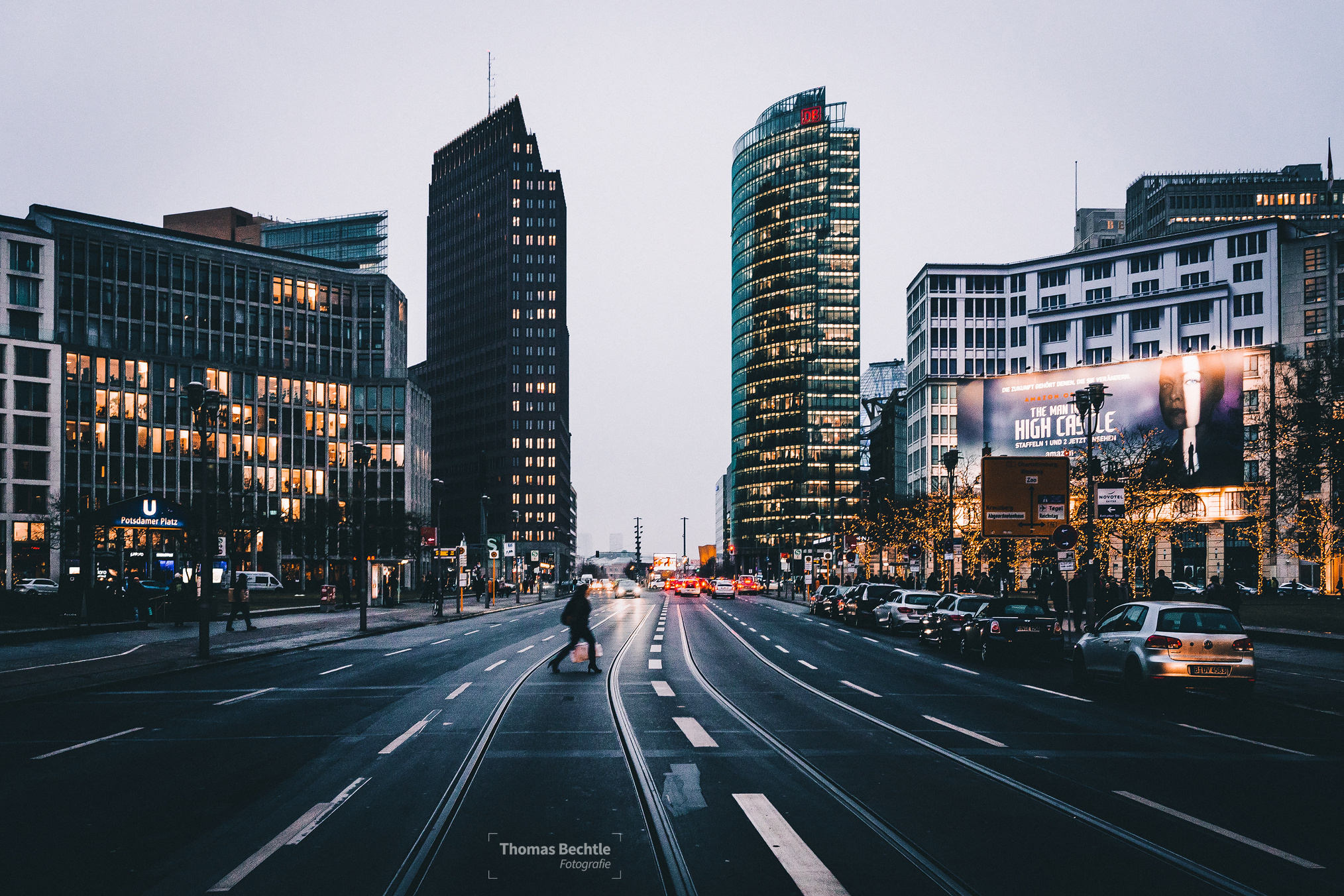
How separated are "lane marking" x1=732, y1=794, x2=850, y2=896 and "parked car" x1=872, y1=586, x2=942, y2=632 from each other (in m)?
27.6

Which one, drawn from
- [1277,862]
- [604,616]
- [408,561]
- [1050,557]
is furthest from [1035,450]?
[1277,862]

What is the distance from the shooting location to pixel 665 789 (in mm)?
9461

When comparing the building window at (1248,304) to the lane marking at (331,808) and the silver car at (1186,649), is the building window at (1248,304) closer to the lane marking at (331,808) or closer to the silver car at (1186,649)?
the silver car at (1186,649)

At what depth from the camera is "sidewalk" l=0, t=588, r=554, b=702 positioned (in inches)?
772

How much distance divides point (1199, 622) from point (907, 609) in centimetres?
2071

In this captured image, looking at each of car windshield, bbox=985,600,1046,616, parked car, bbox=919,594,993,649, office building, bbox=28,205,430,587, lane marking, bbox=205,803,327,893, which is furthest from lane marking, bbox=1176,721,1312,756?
office building, bbox=28,205,430,587

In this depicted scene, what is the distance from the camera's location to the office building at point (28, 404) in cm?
8331

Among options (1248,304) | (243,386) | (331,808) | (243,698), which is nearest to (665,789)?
(331,808)

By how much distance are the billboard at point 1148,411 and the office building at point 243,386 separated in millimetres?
55039

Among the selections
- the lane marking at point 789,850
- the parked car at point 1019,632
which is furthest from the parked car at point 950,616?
the lane marking at point 789,850

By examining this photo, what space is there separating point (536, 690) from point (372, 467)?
96635 millimetres

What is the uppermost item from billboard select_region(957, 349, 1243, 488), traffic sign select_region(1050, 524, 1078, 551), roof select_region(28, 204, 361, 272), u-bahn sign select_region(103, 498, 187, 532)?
roof select_region(28, 204, 361, 272)

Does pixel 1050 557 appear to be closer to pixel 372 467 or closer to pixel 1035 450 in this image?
pixel 1035 450

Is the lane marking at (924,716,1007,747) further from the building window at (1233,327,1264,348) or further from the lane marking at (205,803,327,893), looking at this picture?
the building window at (1233,327,1264,348)
